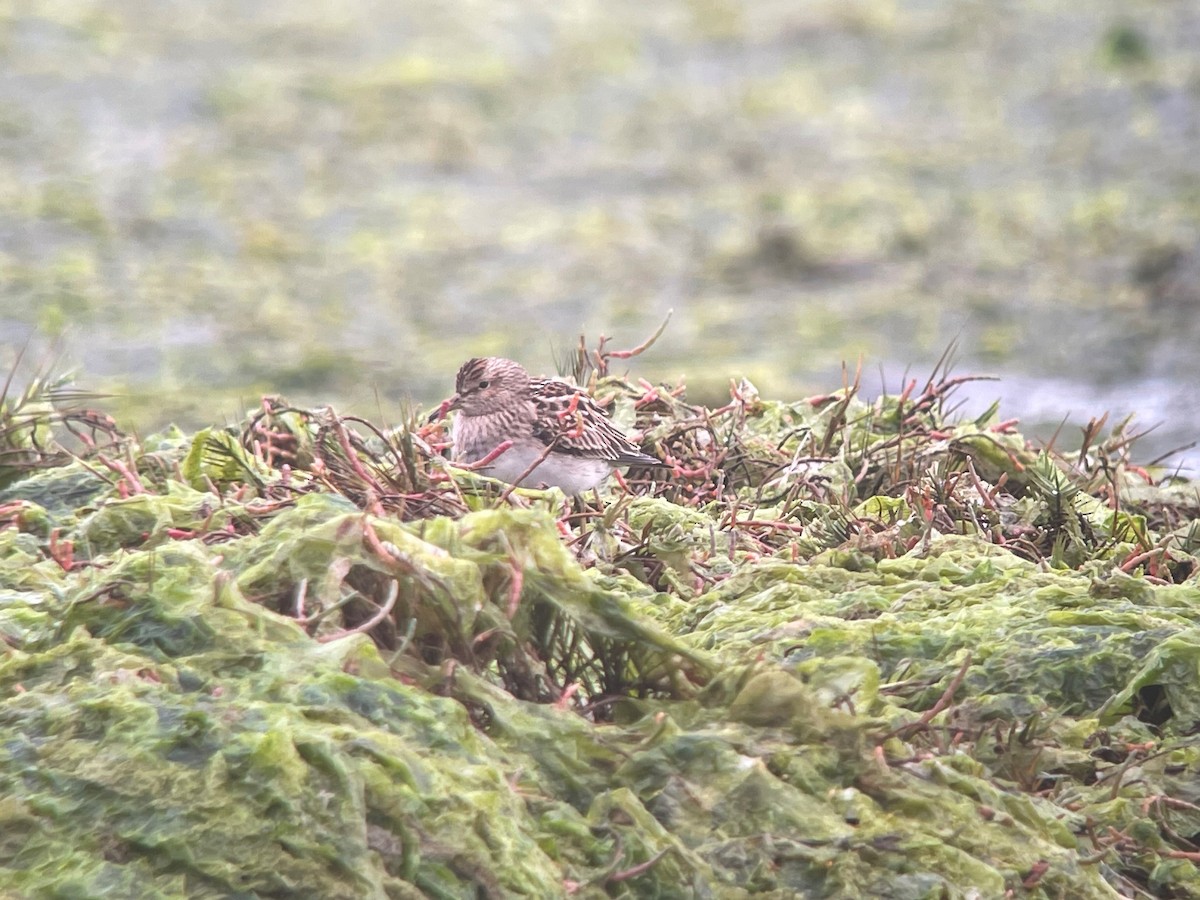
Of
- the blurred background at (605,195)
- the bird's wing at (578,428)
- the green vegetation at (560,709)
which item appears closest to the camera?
the green vegetation at (560,709)

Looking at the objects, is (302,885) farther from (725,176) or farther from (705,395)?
(725,176)

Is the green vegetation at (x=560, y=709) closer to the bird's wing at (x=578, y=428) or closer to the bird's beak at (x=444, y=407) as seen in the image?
the bird's wing at (x=578, y=428)

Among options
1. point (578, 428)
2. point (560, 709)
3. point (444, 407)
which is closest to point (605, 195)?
point (444, 407)

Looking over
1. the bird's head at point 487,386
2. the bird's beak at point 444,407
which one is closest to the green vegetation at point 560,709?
the bird's head at point 487,386

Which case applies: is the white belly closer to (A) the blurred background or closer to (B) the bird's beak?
(B) the bird's beak

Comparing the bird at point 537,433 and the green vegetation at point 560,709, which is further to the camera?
the bird at point 537,433

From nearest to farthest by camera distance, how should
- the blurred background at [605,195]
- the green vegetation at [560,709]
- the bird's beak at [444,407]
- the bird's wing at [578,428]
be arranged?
the green vegetation at [560,709], the bird's wing at [578,428], the bird's beak at [444,407], the blurred background at [605,195]

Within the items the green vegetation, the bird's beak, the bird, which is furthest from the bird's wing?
the green vegetation

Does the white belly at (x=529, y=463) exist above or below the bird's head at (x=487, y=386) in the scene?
below
